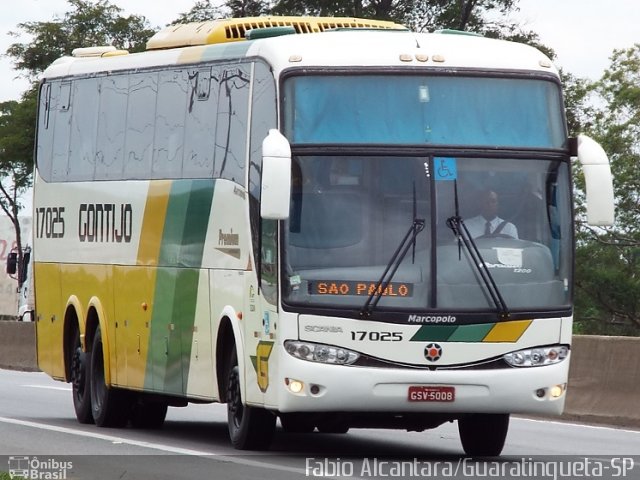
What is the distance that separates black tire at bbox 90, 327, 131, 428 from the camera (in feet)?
62.7

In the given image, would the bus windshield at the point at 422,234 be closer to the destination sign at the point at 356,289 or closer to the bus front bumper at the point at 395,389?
the destination sign at the point at 356,289

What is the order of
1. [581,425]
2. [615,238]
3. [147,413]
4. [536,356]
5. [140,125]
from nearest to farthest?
[536,356]
[140,125]
[147,413]
[581,425]
[615,238]

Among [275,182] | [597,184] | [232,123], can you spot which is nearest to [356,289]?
[275,182]

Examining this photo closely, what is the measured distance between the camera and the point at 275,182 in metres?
13.8

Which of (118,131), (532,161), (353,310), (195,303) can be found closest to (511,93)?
(532,161)

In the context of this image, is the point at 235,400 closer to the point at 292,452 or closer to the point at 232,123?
the point at 292,452

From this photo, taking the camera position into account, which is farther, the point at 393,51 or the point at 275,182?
the point at 393,51

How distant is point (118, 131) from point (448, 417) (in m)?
5.69

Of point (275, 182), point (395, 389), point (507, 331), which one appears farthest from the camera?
point (507, 331)

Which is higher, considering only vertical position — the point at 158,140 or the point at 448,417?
the point at 158,140

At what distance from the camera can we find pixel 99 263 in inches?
757

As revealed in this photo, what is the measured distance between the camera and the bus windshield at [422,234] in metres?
14.1

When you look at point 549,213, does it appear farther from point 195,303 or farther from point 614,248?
point 614,248

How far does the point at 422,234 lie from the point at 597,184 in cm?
141
